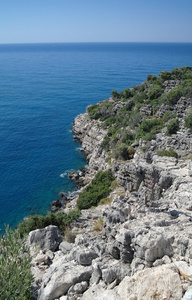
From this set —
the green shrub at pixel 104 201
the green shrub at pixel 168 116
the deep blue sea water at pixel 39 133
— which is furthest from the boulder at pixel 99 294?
the green shrub at pixel 168 116

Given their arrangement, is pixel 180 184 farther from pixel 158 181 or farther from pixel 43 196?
pixel 43 196

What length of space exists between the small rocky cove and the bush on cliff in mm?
5218

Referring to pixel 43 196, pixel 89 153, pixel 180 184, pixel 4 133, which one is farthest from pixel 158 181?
pixel 4 133

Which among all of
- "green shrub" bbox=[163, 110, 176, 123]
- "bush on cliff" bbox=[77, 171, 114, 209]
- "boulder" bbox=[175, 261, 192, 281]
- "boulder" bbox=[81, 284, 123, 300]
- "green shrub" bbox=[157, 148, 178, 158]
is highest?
"green shrub" bbox=[163, 110, 176, 123]

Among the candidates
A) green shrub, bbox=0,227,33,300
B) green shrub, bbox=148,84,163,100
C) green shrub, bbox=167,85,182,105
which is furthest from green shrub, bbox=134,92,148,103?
green shrub, bbox=0,227,33,300

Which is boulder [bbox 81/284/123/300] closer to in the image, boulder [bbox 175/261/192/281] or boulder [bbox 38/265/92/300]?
boulder [bbox 38/265/92/300]

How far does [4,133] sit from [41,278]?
187ft

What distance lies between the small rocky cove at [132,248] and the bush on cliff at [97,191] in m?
5.22

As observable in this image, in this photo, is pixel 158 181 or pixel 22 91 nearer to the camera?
pixel 158 181

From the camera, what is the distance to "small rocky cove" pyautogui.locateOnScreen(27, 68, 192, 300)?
12.6 meters

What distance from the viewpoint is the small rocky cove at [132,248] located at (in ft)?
41.5

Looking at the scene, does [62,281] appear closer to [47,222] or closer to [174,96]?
[47,222]

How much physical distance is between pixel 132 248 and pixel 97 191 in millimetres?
22915

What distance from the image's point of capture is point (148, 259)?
46.4 feet
